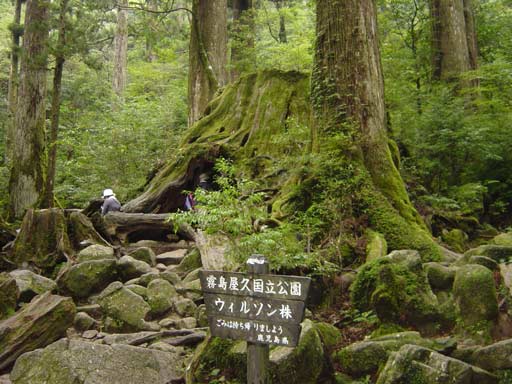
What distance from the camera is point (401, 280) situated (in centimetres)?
498

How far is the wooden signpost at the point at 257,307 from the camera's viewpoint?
332cm

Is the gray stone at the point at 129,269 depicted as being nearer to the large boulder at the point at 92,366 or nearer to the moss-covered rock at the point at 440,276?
the large boulder at the point at 92,366

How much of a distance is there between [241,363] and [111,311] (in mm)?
2132

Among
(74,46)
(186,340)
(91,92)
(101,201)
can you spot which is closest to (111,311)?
(186,340)

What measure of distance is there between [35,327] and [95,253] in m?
2.99

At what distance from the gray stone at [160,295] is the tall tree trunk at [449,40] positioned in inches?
381

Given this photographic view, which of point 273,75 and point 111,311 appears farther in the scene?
point 273,75

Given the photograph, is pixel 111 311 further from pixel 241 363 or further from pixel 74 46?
pixel 74 46

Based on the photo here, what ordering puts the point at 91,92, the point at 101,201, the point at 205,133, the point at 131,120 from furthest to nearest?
1. the point at 91,92
2. the point at 131,120
3. the point at 205,133
4. the point at 101,201

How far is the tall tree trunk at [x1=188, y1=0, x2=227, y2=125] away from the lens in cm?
1384

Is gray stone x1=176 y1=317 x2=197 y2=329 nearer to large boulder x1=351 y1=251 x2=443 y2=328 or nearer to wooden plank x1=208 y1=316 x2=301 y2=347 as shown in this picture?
large boulder x1=351 y1=251 x2=443 y2=328

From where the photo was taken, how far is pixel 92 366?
420cm

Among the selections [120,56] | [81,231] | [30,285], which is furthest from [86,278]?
[120,56]

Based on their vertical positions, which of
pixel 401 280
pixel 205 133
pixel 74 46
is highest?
pixel 74 46
